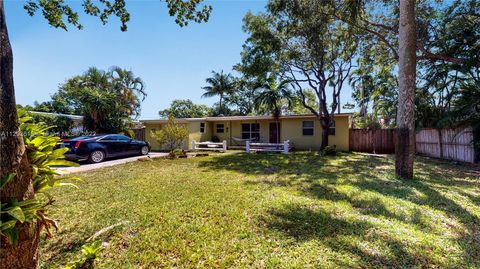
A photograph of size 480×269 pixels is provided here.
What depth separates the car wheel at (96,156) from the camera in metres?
10.4

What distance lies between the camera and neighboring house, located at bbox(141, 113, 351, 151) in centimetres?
1609

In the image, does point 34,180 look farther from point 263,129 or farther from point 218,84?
point 218,84

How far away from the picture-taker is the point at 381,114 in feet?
64.9

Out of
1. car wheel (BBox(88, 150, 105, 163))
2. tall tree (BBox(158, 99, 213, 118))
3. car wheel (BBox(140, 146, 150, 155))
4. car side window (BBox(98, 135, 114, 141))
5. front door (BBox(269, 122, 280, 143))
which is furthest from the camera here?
tall tree (BBox(158, 99, 213, 118))

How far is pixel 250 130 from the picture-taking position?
18.7 metres

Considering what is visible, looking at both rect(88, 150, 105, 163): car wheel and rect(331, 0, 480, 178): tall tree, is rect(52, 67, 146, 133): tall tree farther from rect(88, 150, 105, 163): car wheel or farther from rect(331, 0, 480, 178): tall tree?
rect(331, 0, 480, 178): tall tree

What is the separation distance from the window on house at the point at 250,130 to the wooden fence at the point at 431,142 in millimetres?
6777

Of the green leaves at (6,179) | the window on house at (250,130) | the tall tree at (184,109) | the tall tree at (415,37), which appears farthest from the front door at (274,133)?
the tall tree at (184,109)

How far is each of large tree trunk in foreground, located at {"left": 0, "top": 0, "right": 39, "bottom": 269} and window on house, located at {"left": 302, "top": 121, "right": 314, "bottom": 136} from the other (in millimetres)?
16428

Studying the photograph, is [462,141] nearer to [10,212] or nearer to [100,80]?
[10,212]

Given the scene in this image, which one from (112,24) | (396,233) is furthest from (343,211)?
(112,24)

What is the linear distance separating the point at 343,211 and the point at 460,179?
543 centimetres

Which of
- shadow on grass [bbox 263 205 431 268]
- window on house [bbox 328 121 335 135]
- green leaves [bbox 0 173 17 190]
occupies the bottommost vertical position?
shadow on grass [bbox 263 205 431 268]

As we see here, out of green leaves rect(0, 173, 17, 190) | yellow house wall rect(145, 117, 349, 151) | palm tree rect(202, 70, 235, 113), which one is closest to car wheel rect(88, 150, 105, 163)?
yellow house wall rect(145, 117, 349, 151)
